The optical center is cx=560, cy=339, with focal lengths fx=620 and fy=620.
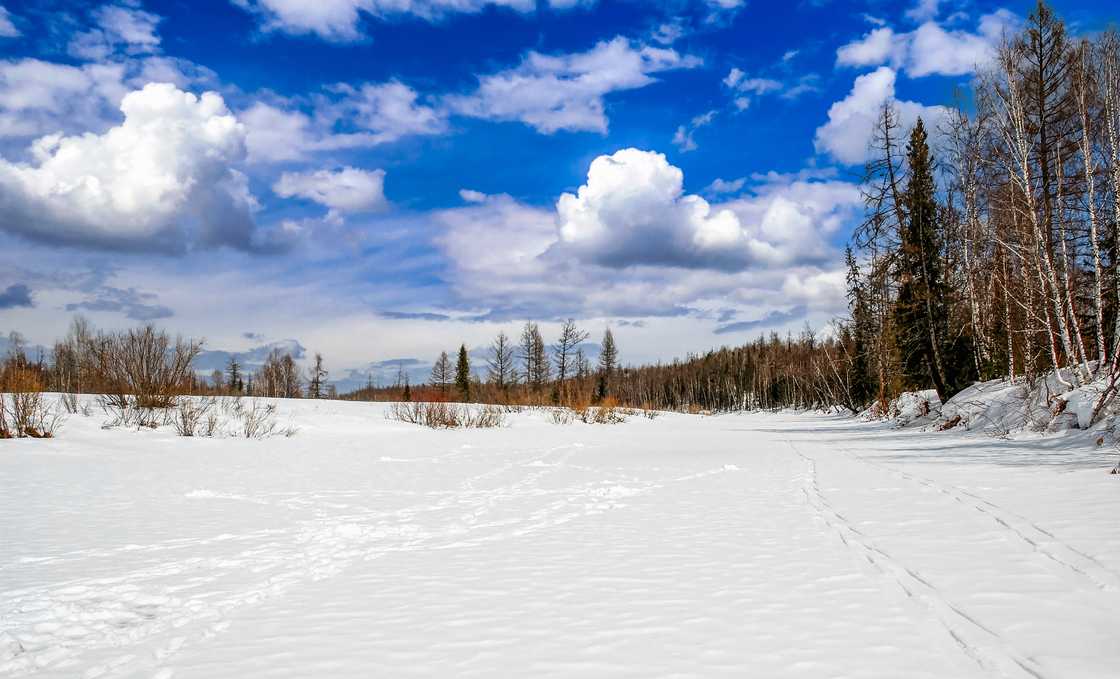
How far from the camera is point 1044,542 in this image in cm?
516

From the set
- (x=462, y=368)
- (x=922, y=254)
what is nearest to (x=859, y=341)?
(x=922, y=254)

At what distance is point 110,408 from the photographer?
20.2m

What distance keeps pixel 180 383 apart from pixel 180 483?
12.9m

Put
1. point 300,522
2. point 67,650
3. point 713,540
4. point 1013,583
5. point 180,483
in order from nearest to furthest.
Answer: point 67,650 → point 1013,583 → point 713,540 → point 300,522 → point 180,483

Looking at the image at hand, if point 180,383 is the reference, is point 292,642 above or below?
below

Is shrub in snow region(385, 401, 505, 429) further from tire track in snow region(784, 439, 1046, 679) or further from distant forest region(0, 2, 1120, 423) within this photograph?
tire track in snow region(784, 439, 1046, 679)

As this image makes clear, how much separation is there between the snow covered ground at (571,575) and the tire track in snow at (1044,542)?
0.03 meters

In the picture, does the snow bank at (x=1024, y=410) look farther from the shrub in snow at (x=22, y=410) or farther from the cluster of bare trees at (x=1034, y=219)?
the shrub in snow at (x=22, y=410)

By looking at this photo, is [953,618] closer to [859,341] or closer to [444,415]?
[444,415]

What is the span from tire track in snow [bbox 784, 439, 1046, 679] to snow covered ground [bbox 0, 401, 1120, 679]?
20 mm

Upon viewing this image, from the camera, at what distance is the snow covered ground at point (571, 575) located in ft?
10.5

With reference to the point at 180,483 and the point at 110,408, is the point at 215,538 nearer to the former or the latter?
the point at 180,483

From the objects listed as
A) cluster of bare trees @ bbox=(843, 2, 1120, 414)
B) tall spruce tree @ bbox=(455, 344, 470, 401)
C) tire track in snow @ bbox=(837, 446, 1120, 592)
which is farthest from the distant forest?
tall spruce tree @ bbox=(455, 344, 470, 401)

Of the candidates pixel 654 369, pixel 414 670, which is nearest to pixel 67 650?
pixel 414 670
